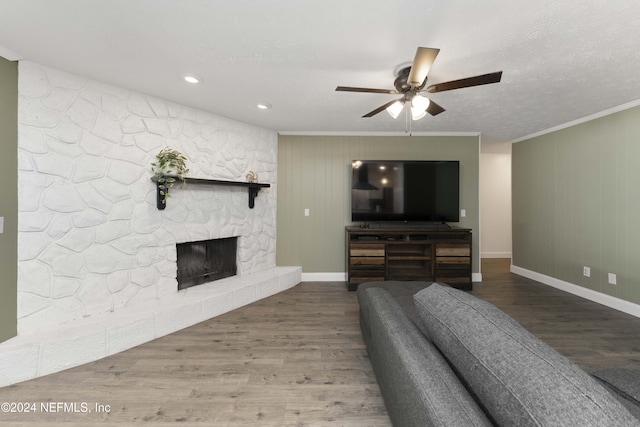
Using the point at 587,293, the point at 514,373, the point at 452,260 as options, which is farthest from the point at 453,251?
the point at 514,373

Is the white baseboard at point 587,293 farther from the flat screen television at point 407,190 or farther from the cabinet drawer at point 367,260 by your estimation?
the cabinet drawer at point 367,260

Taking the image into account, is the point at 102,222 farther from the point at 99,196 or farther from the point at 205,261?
the point at 205,261

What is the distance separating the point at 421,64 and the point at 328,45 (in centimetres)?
68

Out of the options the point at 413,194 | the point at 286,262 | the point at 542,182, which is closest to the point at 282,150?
the point at 286,262

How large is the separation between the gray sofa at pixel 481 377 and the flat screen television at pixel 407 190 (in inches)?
112

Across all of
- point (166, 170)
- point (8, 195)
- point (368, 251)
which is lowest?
point (368, 251)

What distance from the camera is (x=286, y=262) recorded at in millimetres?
4188

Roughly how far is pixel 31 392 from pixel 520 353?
278cm

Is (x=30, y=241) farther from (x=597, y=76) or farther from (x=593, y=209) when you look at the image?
(x=593, y=209)

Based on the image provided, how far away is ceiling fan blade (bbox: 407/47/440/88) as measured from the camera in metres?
1.56

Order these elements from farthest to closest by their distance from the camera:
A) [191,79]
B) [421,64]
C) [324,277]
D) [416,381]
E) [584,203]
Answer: [324,277]
[584,203]
[191,79]
[421,64]
[416,381]

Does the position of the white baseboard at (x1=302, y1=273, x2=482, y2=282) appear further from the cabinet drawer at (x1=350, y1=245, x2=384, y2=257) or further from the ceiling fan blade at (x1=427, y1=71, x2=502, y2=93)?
the ceiling fan blade at (x1=427, y1=71, x2=502, y2=93)

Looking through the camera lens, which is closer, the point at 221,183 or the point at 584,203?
the point at 221,183

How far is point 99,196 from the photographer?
2441 mm
